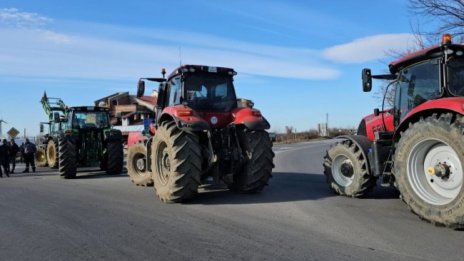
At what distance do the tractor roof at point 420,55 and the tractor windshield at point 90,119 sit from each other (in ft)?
39.5

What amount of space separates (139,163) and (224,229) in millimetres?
6075

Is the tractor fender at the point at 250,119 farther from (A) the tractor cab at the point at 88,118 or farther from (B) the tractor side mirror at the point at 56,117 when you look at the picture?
(B) the tractor side mirror at the point at 56,117

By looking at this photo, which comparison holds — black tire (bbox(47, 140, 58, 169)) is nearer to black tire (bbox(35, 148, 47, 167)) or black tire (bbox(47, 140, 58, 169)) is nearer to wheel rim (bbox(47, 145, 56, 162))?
wheel rim (bbox(47, 145, 56, 162))

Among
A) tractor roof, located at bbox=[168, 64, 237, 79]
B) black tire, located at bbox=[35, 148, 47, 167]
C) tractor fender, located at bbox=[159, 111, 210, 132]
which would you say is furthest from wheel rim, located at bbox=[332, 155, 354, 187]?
black tire, located at bbox=[35, 148, 47, 167]

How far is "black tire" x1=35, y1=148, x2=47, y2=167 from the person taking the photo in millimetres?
21973

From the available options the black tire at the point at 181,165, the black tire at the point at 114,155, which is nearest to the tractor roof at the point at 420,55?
the black tire at the point at 181,165

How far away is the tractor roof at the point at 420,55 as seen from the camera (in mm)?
7099

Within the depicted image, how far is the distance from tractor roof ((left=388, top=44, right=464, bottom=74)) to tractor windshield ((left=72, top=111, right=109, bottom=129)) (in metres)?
12.0

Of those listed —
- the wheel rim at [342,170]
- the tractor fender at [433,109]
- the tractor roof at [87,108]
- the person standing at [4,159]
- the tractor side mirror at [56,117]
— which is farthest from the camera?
the tractor side mirror at [56,117]

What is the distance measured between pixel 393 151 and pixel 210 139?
3385 mm

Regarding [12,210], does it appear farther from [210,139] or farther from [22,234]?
[210,139]

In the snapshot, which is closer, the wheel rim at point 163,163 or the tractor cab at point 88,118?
the wheel rim at point 163,163

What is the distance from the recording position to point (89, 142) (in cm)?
1706

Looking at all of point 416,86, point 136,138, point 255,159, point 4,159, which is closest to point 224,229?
point 255,159
